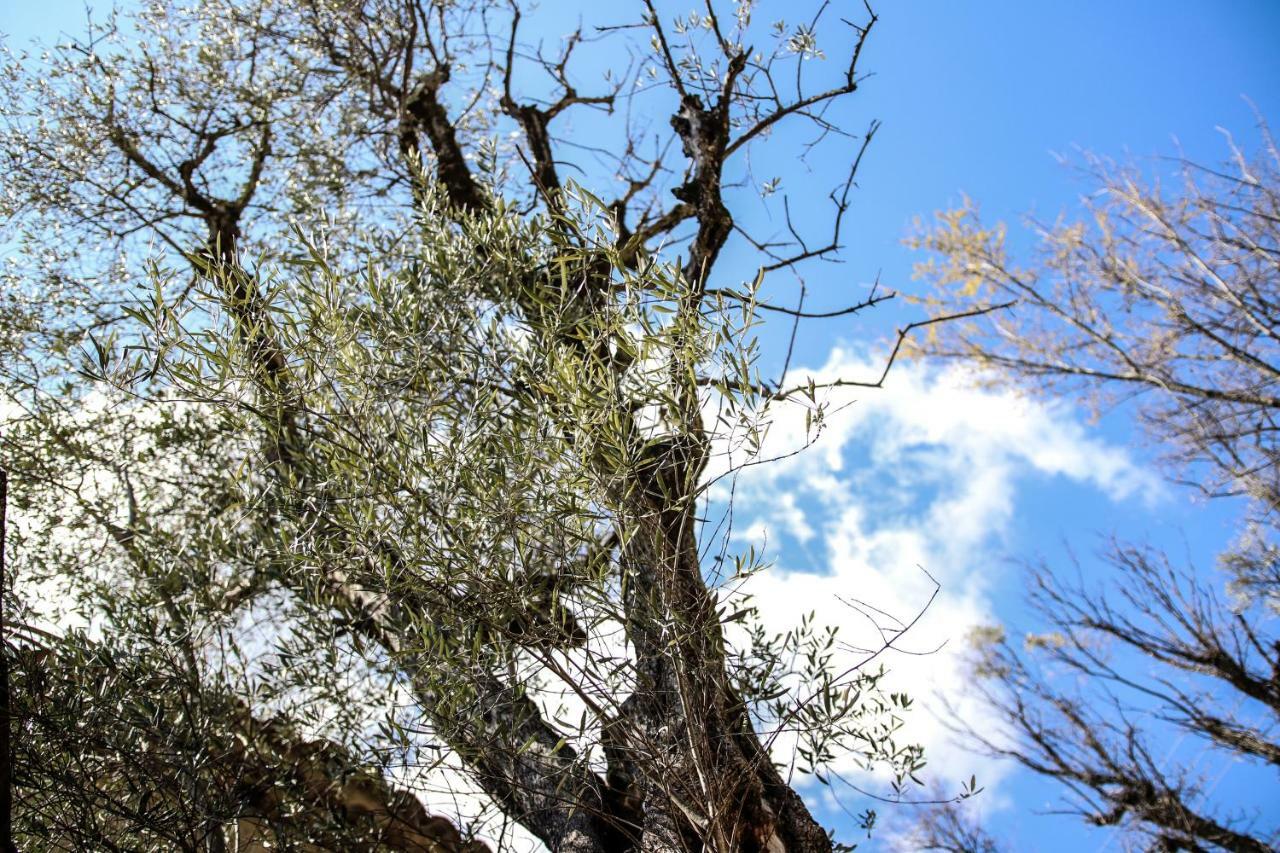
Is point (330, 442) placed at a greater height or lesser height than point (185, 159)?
lesser

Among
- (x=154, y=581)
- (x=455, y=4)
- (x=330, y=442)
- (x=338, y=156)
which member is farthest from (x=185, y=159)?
(x=330, y=442)

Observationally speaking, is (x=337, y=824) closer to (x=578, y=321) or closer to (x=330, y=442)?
(x=330, y=442)

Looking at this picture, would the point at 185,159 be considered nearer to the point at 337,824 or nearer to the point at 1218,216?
the point at 337,824

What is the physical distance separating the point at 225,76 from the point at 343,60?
91 centimetres

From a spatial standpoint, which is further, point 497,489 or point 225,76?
point 225,76

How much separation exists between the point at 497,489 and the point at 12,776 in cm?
209

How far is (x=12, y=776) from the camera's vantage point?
3326 mm

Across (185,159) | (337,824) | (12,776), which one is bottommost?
(12,776)

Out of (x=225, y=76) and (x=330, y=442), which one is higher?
(x=225, y=76)

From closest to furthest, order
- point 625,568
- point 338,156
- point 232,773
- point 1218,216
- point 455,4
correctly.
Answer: point 625,568
point 232,773
point 338,156
point 455,4
point 1218,216

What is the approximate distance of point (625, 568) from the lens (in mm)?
3068

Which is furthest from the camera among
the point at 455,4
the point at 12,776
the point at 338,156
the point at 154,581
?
the point at 455,4

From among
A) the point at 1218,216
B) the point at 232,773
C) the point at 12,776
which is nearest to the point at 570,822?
the point at 232,773

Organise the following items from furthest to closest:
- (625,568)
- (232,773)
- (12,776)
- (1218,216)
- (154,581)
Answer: (1218,216), (154,581), (232,773), (12,776), (625,568)
